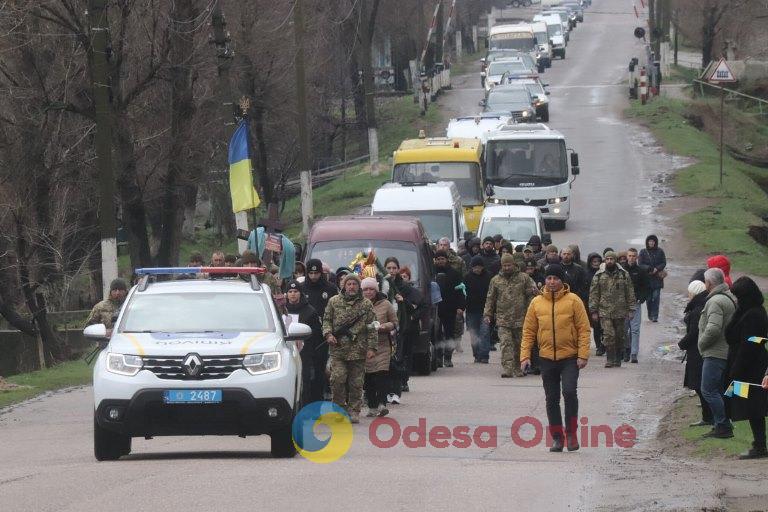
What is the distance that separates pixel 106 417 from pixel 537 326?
4.06m

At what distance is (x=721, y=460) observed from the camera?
42.8ft

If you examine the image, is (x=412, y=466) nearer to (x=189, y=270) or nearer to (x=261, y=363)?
→ (x=261, y=363)

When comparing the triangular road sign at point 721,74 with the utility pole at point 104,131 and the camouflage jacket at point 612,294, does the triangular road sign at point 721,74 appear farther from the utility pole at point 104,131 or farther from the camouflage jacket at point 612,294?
the utility pole at point 104,131

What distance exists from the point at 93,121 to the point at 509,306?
13.8 m

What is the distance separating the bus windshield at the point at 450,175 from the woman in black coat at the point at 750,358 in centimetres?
2099

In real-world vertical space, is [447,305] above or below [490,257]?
below

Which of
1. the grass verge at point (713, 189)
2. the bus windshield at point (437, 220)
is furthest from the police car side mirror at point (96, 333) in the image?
the grass verge at point (713, 189)

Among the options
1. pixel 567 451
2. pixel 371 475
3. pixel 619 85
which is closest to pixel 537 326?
pixel 567 451

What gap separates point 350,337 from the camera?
15117 mm

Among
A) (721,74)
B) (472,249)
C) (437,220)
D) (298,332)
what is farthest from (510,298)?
(721,74)

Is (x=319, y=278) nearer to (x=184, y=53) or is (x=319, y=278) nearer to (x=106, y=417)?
(x=106, y=417)

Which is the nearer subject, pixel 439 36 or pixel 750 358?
pixel 750 358

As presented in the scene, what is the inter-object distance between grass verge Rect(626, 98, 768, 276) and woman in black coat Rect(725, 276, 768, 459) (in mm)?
19956

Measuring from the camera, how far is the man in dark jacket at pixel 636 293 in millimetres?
22203
